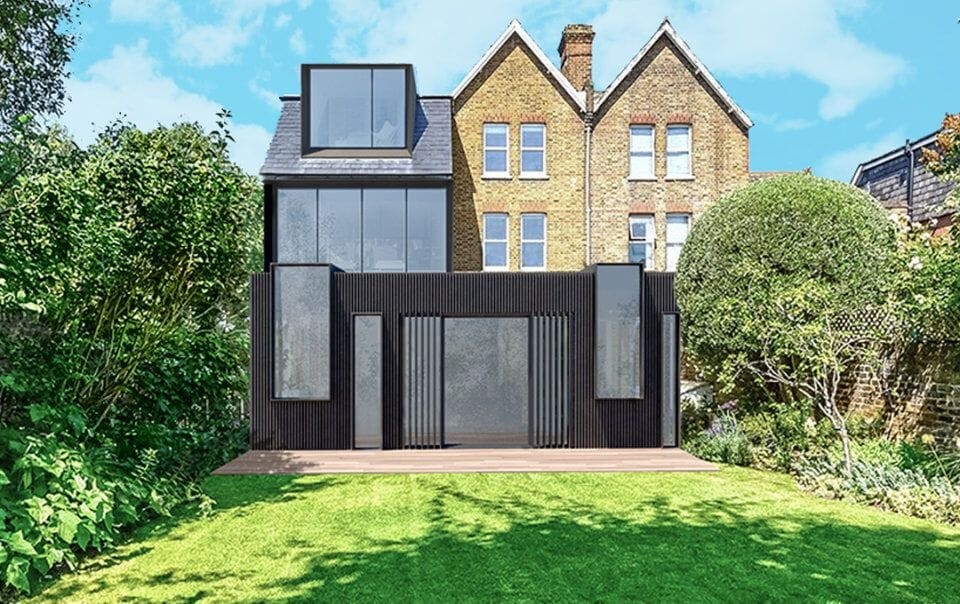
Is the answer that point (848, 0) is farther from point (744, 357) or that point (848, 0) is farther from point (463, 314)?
Result: point (463, 314)

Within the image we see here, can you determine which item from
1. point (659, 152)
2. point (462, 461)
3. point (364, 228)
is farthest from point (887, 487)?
point (659, 152)

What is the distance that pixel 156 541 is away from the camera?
7312 millimetres

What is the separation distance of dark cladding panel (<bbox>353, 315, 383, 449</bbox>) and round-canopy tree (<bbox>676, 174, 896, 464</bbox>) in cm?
706

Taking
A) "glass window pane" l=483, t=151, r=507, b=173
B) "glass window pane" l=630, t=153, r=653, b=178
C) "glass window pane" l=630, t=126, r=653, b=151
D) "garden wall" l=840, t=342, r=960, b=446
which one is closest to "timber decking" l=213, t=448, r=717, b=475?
"garden wall" l=840, t=342, r=960, b=446

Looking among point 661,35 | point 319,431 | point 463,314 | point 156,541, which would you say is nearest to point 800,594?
point 156,541

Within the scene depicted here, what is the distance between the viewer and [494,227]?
2142 centimetres

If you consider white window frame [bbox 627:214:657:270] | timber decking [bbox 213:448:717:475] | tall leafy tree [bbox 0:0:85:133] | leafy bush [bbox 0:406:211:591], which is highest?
tall leafy tree [bbox 0:0:85:133]

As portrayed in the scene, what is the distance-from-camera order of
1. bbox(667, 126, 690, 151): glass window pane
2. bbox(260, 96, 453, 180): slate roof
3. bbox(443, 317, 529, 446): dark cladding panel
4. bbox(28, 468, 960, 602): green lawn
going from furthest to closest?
bbox(667, 126, 690, 151): glass window pane, bbox(260, 96, 453, 180): slate roof, bbox(443, 317, 529, 446): dark cladding panel, bbox(28, 468, 960, 602): green lawn

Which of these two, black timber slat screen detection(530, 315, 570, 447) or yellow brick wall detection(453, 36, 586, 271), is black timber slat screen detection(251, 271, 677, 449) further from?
yellow brick wall detection(453, 36, 586, 271)

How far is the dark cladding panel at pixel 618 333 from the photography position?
1326 cm

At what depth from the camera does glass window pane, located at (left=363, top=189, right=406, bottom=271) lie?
17.0 m

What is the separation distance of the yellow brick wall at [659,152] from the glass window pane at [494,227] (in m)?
3.09

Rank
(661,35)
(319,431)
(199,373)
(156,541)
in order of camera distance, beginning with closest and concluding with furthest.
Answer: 1. (156,541)
2. (199,373)
3. (319,431)
4. (661,35)

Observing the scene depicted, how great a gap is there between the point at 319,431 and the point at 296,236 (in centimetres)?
633
